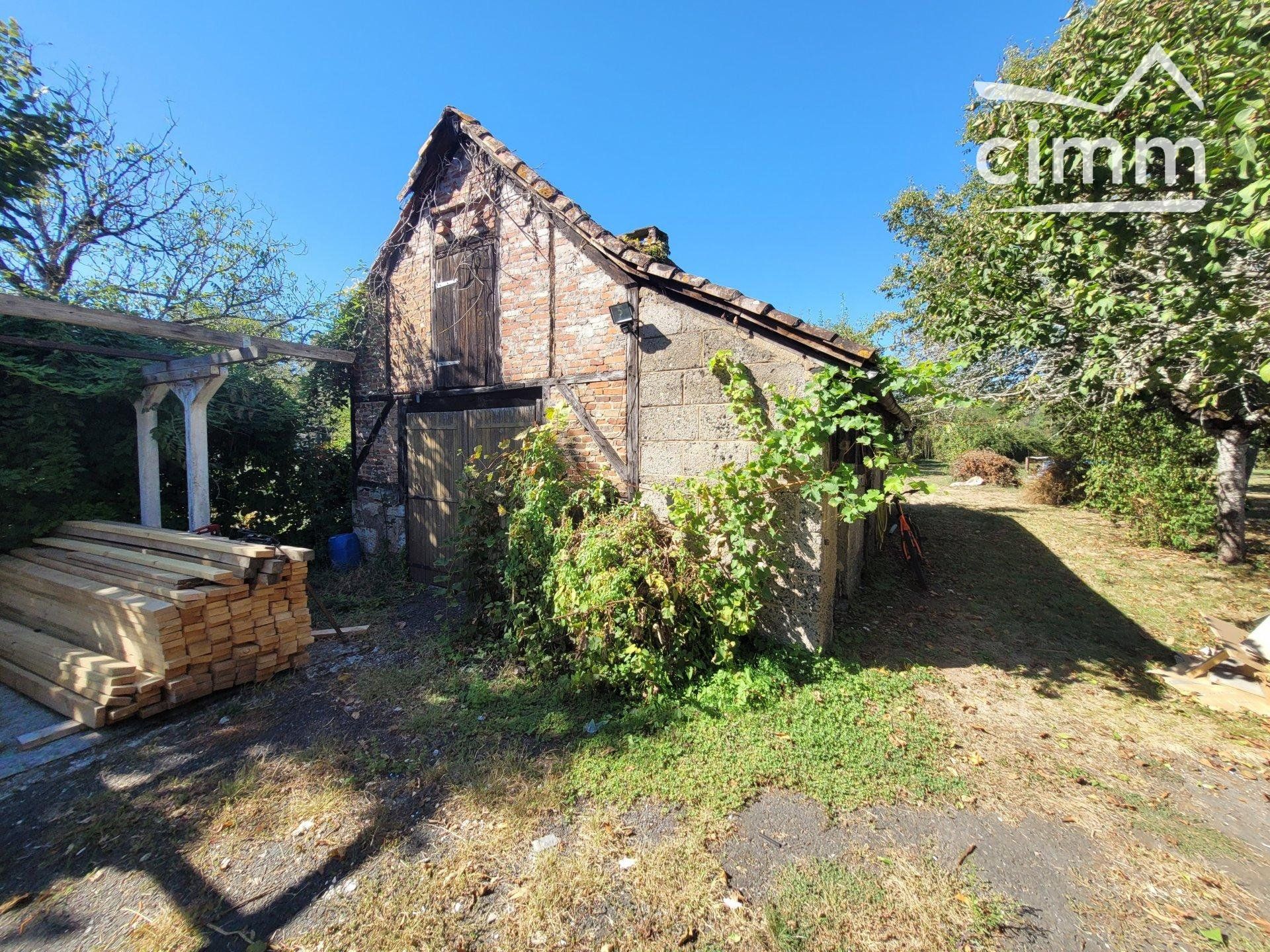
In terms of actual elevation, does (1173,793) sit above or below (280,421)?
below

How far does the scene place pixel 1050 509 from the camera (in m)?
13.5

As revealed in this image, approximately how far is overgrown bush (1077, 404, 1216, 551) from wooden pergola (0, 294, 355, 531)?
13.0 m

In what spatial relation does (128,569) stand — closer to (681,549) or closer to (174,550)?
(174,550)

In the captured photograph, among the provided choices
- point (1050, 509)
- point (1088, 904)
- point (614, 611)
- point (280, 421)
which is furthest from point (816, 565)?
point (1050, 509)

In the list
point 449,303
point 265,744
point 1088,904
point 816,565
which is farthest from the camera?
point 449,303

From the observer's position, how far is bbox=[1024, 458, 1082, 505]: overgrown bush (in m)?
14.0

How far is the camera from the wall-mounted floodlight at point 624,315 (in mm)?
5281

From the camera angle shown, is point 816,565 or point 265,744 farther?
point 816,565

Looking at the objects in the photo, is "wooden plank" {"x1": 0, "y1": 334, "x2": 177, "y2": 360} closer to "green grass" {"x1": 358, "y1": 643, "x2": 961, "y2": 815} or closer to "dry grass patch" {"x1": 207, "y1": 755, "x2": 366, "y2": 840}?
"green grass" {"x1": 358, "y1": 643, "x2": 961, "y2": 815}

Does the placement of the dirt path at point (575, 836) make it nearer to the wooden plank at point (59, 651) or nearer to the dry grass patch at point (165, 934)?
the dry grass patch at point (165, 934)

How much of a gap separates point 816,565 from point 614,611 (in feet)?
6.13

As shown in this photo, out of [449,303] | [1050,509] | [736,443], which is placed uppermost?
[449,303]

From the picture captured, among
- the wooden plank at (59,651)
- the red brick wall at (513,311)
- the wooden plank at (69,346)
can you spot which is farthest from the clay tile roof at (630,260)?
the wooden plank at (59,651)

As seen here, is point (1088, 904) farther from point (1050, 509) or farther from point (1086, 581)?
point (1050, 509)
